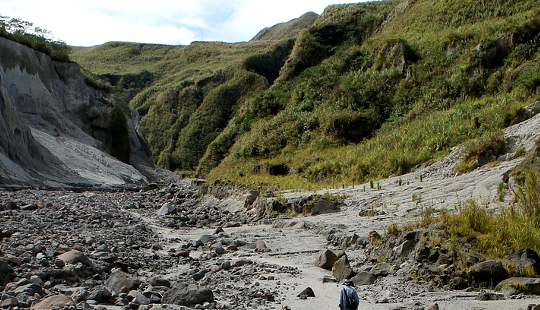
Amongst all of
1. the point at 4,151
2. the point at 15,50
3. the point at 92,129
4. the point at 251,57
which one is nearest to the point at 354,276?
the point at 4,151

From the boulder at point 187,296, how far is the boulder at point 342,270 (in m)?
1.99

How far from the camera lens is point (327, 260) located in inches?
327

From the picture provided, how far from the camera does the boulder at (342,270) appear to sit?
742 centimetres

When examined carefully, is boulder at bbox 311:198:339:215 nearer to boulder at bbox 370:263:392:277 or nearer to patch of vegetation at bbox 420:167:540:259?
patch of vegetation at bbox 420:167:540:259

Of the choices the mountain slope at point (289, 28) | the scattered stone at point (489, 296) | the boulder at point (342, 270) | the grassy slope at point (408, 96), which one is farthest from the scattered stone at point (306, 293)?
the mountain slope at point (289, 28)

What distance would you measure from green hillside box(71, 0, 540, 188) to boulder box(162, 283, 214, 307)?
9232 mm

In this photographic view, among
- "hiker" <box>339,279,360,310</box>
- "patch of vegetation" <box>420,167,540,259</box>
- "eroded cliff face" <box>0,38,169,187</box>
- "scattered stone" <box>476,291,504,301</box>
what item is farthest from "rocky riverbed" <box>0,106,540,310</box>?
"eroded cliff face" <box>0,38,169,187</box>

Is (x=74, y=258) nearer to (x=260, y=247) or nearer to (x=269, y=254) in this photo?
(x=269, y=254)

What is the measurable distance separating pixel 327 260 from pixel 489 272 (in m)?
2.43

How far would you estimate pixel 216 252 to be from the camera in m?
9.75

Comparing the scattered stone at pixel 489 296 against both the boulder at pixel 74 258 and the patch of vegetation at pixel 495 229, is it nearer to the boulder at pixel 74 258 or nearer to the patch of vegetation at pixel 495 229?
the patch of vegetation at pixel 495 229

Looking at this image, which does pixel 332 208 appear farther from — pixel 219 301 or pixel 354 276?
pixel 219 301

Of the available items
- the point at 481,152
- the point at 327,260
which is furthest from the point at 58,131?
the point at 327,260

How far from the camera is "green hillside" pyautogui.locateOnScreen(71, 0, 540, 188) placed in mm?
17906
